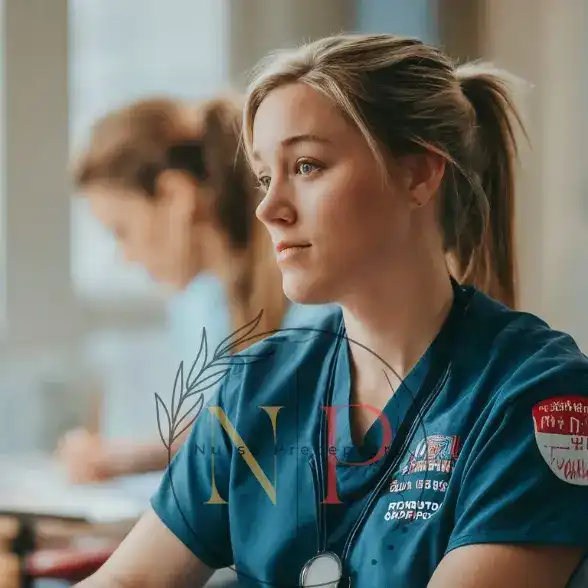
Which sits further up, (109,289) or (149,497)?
(109,289)

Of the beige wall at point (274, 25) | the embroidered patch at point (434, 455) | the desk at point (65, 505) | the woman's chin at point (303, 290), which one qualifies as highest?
the beige wall at point (274, 25)

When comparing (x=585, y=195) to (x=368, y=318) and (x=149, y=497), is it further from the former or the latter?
(x=149, y=497)

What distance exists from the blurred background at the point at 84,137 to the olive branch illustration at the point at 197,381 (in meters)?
0.01

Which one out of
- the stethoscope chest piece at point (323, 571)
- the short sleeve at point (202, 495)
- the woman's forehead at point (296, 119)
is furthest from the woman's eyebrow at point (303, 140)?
the stethoscope chest piece at point (323, 571)

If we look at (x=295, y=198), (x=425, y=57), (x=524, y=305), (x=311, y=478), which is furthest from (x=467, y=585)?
(x=425, y=57)

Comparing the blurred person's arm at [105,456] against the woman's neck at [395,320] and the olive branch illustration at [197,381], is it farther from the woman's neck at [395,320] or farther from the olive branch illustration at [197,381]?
the woman's neck at [395,320]

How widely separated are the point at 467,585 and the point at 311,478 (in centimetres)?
17

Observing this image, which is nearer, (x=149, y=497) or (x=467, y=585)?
(x=467, y=585)

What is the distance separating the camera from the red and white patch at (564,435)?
710 millimetres

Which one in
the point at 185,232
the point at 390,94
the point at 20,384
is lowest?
the point at 20,384

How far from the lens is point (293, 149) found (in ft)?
2.43

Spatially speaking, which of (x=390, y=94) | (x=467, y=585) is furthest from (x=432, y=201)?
(x=467, y=585)

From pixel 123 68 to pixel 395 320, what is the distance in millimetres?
360

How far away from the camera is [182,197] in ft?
2.58
